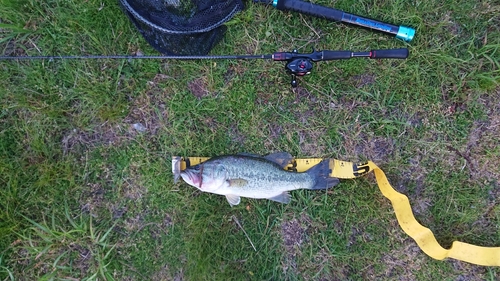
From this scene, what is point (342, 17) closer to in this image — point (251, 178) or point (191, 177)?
point (251, 178)

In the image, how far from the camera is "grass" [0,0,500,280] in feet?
10.8

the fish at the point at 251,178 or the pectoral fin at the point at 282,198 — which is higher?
the fish at the point at 251,178

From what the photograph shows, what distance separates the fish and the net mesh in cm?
102

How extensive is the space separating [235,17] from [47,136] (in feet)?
6.52

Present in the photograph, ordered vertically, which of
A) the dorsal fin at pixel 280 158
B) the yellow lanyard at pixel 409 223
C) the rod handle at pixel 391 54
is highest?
the rod handle at pixel 391 54

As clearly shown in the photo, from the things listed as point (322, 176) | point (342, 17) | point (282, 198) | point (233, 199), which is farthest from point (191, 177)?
point (342, 17)

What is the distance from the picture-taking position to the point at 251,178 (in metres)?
3.10

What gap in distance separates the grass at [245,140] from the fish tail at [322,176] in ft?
0.45

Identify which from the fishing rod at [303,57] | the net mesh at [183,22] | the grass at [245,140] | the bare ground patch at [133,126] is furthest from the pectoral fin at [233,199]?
the net mesh at [183,22]

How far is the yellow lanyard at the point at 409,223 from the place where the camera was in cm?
320

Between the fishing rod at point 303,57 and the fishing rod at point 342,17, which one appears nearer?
the fishing rod at point 303,57

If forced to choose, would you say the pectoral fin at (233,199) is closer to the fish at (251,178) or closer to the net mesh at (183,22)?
the fish at (251,178)

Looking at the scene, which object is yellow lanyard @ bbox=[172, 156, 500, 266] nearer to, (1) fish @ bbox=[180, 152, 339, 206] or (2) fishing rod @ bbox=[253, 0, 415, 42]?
(1) fish @ bbox=[180, 152, 339, 206]

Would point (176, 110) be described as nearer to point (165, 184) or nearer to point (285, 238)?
point (165, 184)
